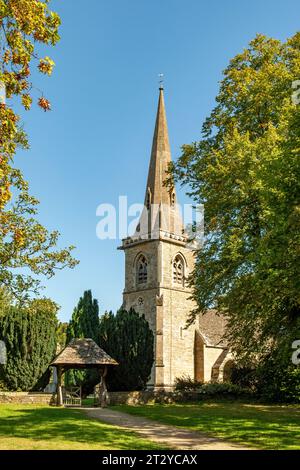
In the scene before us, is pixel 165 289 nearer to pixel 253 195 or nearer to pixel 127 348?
pixel 127 348

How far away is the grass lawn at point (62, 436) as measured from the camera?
10.9m

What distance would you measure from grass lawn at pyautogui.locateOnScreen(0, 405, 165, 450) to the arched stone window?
2822cm

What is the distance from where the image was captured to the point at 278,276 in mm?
14617

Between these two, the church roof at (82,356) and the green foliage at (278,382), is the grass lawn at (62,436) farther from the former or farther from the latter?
the green foliage at (278,382)

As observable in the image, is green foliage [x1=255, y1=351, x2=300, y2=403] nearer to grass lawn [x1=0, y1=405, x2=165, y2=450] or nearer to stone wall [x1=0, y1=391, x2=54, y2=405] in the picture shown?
stone wall [x1=0, y1=391, x2=54, y2=405]

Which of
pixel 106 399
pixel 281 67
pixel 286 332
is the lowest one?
pixel 106 399

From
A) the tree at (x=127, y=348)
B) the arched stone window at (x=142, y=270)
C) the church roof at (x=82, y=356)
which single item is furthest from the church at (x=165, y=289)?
the church roof at (x=82, y=356)

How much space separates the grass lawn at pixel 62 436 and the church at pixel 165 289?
24.8m

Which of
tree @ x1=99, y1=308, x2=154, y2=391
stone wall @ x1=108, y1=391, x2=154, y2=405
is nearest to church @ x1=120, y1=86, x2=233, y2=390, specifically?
tree @ x1=99, y1=308, x2=154, y2=391

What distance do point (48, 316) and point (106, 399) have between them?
650 cm

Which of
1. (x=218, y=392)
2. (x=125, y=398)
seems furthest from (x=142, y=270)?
(x=125, y=398)

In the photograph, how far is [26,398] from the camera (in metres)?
25.7

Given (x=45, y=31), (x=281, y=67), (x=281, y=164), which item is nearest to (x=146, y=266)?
(x=281, y=67)
